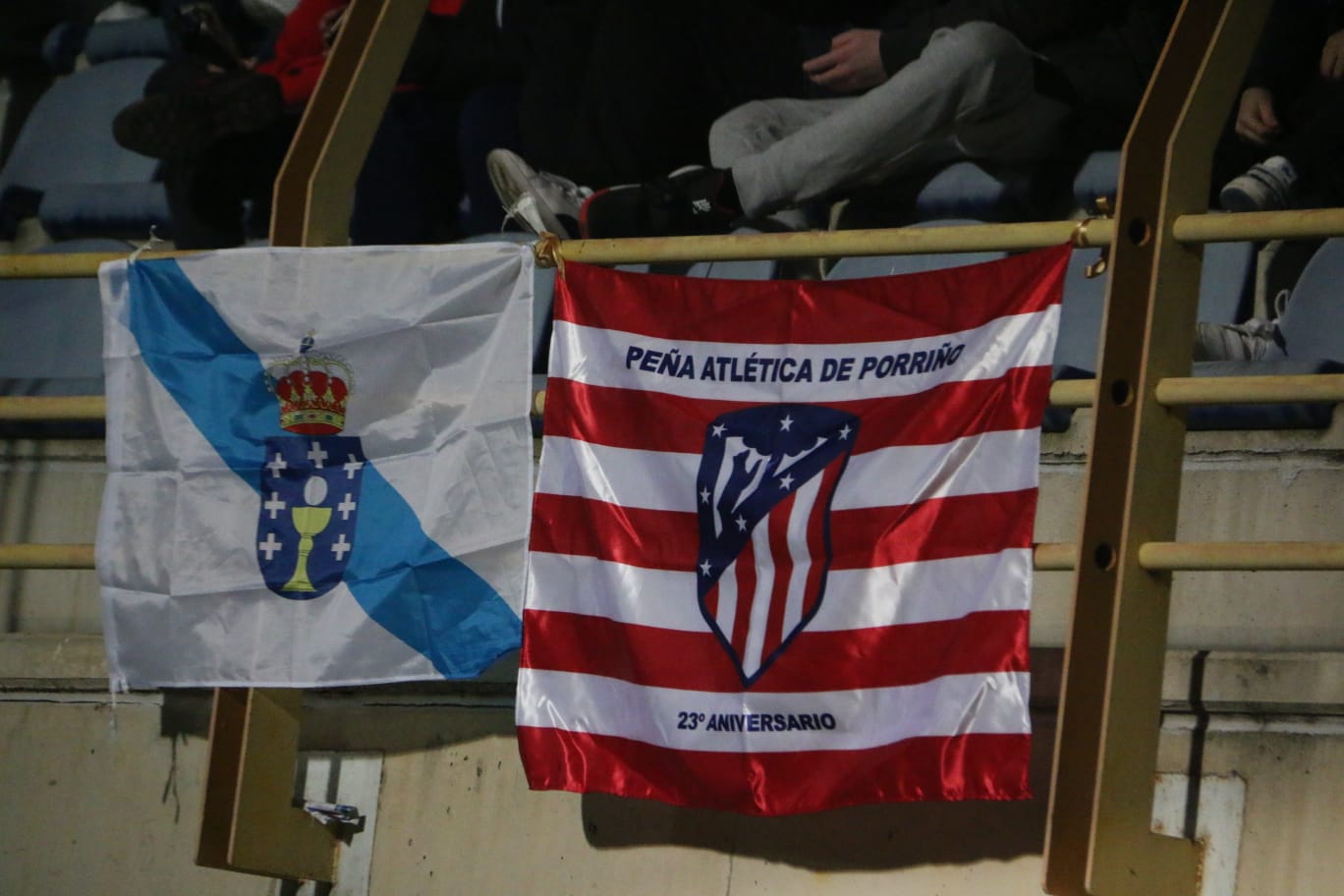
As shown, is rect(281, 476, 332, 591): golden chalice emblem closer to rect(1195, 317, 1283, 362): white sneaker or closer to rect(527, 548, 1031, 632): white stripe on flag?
rect(527, 548, 1031, 632): white stripe on flag

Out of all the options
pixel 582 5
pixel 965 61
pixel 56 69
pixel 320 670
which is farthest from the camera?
pixel 56 69

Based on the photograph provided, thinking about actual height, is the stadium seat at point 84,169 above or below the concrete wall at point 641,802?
above

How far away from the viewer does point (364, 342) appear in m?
3.01

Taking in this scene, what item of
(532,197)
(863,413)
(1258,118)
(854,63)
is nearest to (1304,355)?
(1258,118)

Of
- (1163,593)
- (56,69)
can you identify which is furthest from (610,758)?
(56,69)

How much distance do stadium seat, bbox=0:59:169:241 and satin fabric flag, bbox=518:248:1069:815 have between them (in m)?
2.26

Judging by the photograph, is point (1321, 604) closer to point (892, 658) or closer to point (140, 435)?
point (892, 658)

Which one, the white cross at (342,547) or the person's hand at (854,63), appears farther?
the person's hand at (854,63)

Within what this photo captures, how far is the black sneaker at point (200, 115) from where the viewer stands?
4141 millimetres

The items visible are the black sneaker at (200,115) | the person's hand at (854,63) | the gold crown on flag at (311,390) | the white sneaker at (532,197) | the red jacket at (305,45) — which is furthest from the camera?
the red jacket at (305,45)

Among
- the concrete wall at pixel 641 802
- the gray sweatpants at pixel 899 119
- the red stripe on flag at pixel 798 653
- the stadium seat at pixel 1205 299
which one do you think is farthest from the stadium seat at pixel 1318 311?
the red stripe on flag at pixel 798 653

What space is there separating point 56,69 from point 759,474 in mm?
3750

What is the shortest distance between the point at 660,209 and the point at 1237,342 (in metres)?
1.03

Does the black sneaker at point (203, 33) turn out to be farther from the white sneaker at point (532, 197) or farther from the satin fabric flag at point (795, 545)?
the satin fabric flag at point (795, 545)
